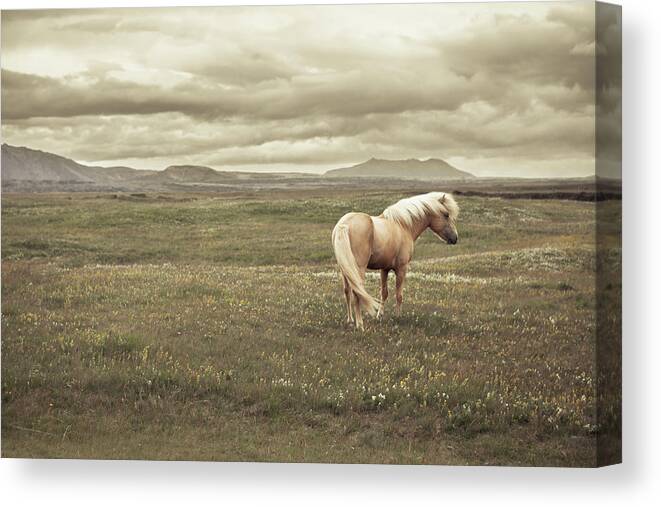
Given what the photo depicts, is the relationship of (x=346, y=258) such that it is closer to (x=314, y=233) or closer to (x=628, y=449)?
(x=314, y=233)

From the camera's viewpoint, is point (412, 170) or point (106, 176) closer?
point (412, 170)

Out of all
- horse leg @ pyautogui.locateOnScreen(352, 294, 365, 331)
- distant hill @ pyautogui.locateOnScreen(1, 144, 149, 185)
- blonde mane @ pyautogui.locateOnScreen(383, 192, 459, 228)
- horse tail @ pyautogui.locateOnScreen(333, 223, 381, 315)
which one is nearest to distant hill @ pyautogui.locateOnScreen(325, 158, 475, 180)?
blonde mane @ pyautogui.locateOnScreen(383, 192, 459, 228)

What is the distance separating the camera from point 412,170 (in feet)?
42.3

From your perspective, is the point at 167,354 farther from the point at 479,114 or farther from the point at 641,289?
the point at 641,289

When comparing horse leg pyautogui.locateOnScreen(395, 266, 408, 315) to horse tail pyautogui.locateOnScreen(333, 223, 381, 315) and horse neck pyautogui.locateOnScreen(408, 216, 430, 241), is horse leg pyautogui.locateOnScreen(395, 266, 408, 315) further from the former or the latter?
horse neck pyautogui.locateOnScreen(408, 216, 430, 241)

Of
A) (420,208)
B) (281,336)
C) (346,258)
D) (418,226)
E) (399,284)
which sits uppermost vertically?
(420,208)

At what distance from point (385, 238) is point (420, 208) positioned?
614mm

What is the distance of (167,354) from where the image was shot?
13125 mm

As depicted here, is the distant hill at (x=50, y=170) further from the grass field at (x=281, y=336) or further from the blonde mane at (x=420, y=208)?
the blonde mane at (x=420, y=208)

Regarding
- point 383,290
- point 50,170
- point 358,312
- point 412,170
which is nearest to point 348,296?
point 358,312

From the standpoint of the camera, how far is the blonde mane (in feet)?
43.0

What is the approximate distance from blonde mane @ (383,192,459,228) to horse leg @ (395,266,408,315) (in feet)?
1.98

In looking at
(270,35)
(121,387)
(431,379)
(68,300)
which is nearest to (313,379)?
(431,379)

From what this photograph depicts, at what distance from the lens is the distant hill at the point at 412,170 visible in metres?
12.9
